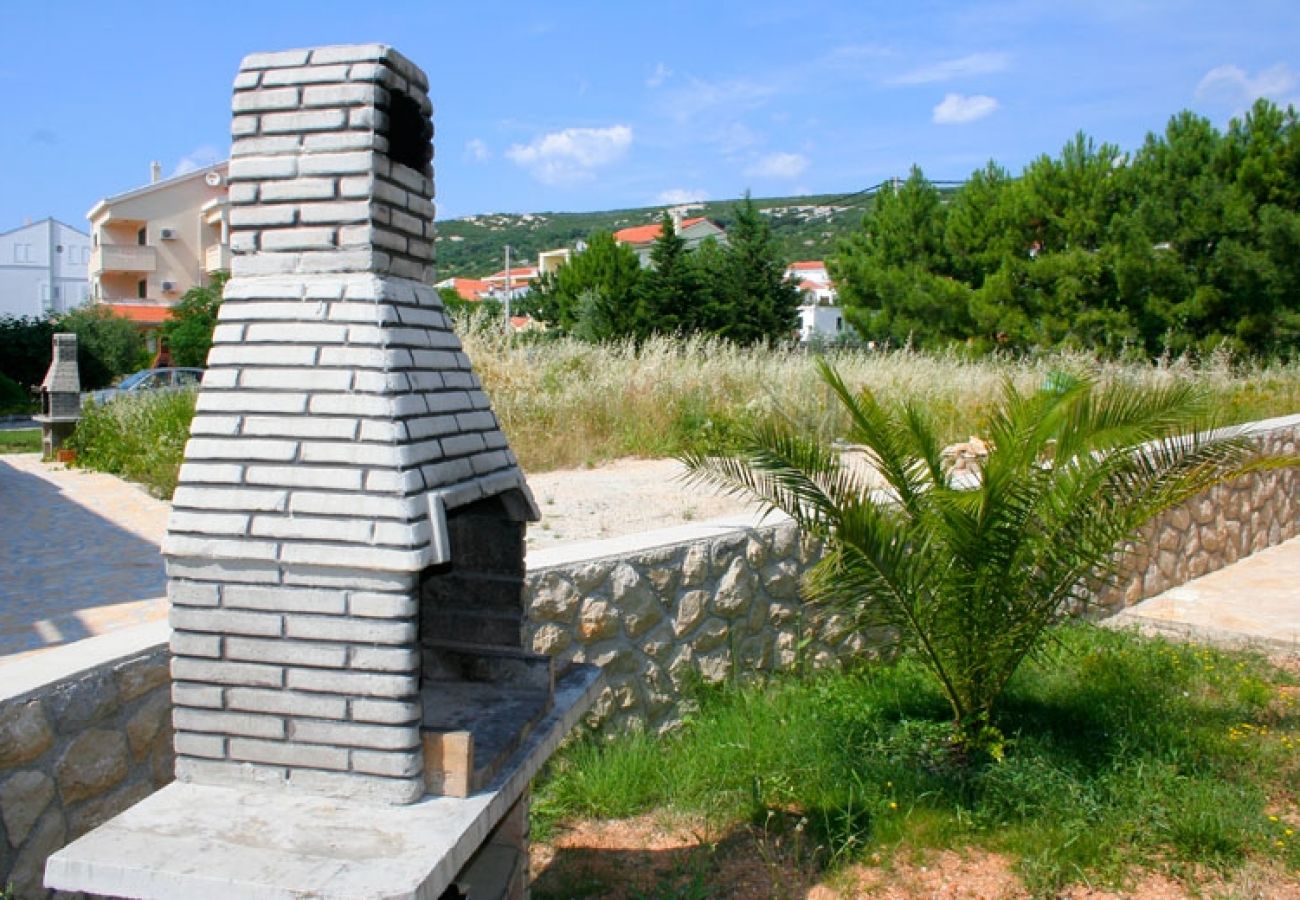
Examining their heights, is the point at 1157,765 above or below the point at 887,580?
below

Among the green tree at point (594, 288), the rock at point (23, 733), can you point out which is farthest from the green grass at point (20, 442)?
the green tree at point (594, 288)

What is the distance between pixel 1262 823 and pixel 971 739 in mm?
1112

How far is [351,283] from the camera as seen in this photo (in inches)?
100

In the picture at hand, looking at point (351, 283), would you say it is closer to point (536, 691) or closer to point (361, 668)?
point (361, 668)

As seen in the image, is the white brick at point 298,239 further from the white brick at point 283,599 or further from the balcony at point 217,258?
the balcony at point 217,258

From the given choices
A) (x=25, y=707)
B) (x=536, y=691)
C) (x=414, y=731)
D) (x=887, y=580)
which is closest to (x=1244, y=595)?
(x=887, y=580)

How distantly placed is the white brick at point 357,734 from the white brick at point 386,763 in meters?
0.02

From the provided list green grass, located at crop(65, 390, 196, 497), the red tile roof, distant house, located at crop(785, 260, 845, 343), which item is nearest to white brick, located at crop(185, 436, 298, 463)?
green grass, located at crop(65, 390, 196, 497)

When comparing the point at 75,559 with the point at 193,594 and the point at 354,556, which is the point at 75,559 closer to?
the point at 193,594

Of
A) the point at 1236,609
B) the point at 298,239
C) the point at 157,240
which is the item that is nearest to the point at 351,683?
the point at 298,239

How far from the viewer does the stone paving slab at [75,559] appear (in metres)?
5.22

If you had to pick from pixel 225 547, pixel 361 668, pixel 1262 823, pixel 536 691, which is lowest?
pixel 1262 823

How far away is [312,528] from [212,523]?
0.26 metres

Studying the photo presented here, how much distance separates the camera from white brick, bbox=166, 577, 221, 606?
2484mm
